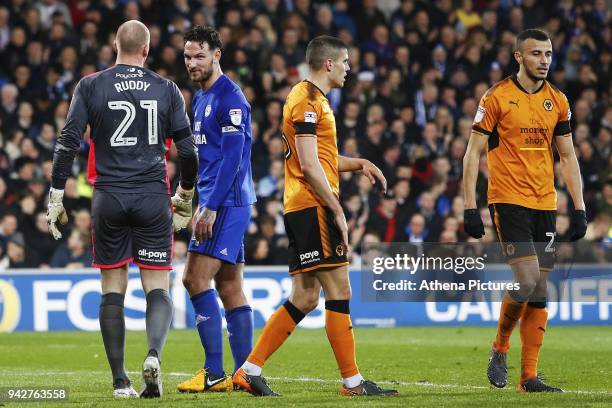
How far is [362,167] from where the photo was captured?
8133 mm

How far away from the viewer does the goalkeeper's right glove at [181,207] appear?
7969 mm

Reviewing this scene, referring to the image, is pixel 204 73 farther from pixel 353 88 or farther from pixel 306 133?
pixel 353 88

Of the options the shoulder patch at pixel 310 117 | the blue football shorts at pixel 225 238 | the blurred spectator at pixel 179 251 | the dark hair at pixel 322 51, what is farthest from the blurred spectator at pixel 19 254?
the shoulder patch at pixel 310 117

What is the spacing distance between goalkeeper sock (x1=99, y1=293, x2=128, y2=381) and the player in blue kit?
732 mm

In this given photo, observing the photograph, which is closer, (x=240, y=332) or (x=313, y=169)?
(x=313, y=169)

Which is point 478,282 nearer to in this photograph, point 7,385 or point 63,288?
point 63,288

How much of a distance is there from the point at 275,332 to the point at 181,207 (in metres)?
1.04

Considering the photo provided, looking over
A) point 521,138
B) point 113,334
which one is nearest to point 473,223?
point 521,138

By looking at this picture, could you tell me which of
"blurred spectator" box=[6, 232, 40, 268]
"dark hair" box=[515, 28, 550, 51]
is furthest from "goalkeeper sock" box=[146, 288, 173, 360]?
"blurred spectator" box=[6, 232, 40, 268]

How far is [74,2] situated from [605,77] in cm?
898

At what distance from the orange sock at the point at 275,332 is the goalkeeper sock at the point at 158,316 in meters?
0.60

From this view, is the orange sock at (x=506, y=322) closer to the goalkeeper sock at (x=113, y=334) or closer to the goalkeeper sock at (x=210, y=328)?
the goalkeeper sock at (x=210, y=328)

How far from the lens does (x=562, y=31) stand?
71.0 feet

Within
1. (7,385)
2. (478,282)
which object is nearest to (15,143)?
(478,282)
